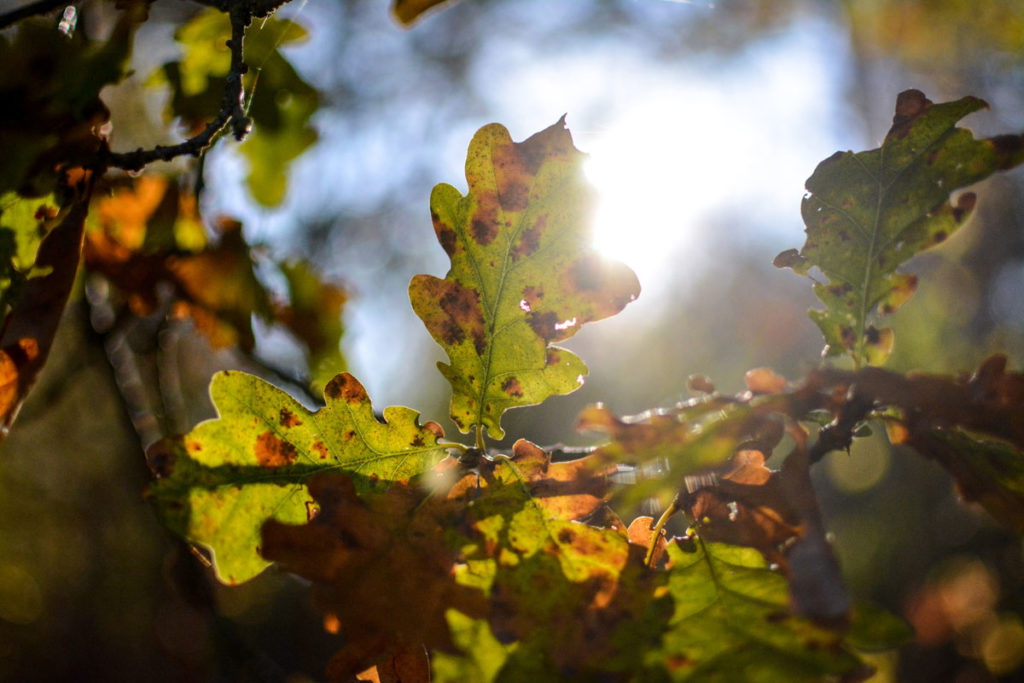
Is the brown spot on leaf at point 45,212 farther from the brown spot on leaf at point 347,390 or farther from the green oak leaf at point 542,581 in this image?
the green oak leaf at point 542,581

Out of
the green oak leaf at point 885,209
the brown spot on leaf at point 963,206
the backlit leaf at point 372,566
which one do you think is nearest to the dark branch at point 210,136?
the backlit leaf at point 372,566

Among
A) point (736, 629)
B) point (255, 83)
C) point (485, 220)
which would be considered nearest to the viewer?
point (736, 629)

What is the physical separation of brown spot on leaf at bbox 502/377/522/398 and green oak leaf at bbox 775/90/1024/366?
45cm

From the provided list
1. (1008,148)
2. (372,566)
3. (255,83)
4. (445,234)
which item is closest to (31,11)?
(255,83)

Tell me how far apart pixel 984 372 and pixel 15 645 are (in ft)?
37.8

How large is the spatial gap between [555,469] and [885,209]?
0.58 metres

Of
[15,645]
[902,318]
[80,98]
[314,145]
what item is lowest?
[15,645]

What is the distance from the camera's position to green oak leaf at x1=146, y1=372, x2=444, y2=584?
81 cm

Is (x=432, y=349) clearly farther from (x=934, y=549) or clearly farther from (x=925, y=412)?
(x=925, y=412)

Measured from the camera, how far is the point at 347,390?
2.96 ft

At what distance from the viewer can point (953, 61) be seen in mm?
7047

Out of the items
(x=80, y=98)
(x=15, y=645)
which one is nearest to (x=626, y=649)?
(x=80, y=98)

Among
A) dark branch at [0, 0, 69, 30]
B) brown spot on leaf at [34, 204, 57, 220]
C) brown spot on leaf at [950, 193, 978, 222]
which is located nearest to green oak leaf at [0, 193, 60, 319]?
brown spot on leaf at [34, 204, 57, 220]

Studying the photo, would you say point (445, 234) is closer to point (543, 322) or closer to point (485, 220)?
point (485, 220)
